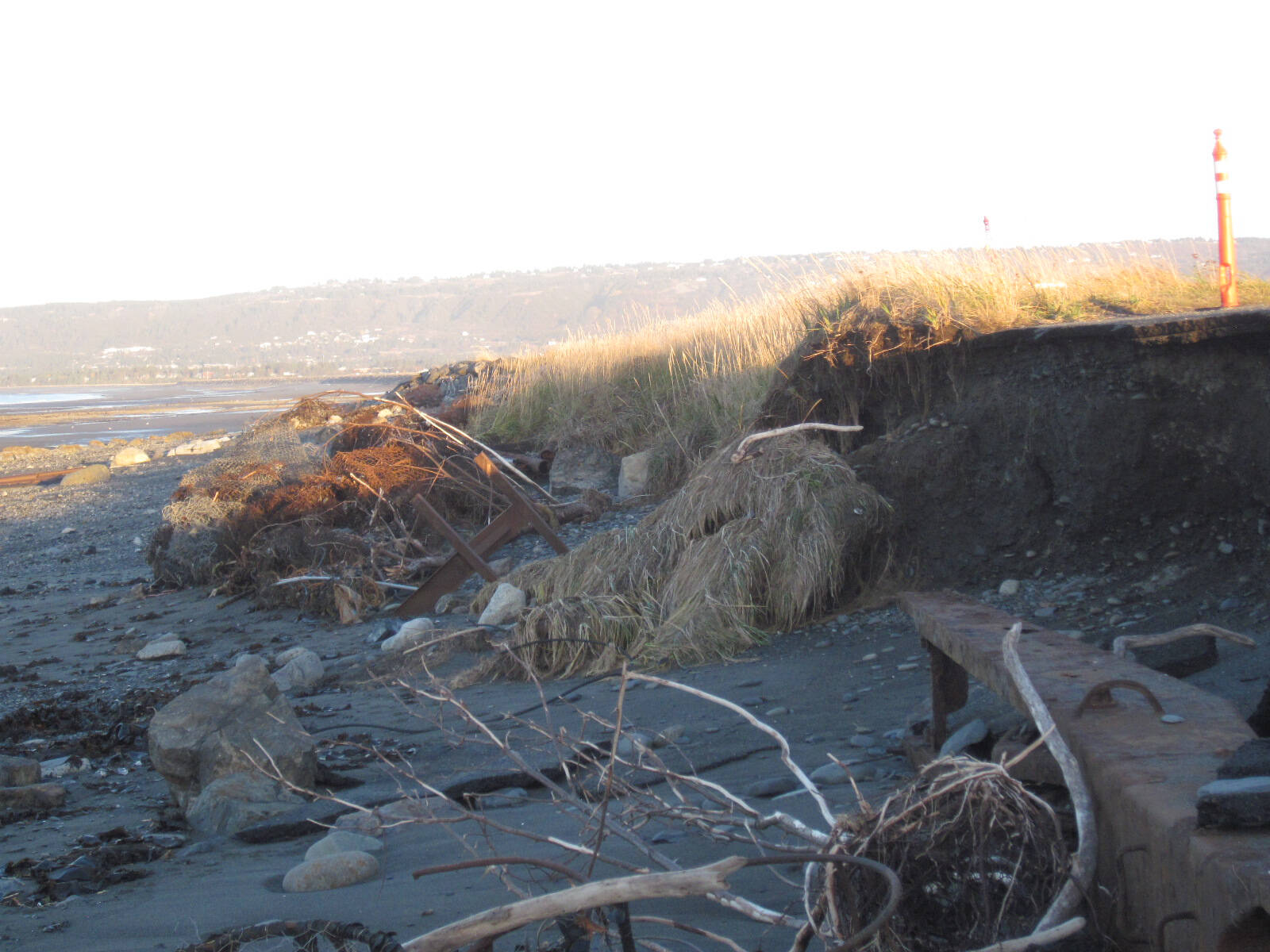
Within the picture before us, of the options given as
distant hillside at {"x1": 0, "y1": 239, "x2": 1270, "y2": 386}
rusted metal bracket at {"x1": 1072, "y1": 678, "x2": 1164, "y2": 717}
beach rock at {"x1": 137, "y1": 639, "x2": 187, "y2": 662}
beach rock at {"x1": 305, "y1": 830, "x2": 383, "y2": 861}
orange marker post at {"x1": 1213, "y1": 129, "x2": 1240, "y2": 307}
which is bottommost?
beach rock at {"x1": 137, "y1": 639, "x2": 187, "y2": 662}

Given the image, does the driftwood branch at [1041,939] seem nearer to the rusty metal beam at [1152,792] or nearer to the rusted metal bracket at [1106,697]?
the rusty metal beam at [1152,792]

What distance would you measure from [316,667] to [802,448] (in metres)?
2.97

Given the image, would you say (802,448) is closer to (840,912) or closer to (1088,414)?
(1088,414)

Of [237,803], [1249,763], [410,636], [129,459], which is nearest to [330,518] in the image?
[410,636]

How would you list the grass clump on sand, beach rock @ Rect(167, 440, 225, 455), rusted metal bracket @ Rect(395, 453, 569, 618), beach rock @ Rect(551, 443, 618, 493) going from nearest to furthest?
the grass clump on sand → rusted metal bracket @ Rect(395, 453, 569, 618) → beach rock @ Rect(551, 443, 618, 493) → beach rock @ Rect(167, 440, 225, 455)

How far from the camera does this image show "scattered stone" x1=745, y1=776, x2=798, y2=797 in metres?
3.00

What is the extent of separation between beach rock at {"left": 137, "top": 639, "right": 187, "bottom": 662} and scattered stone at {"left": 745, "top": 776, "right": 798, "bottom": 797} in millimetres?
4583

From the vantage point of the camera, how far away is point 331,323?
12938cm

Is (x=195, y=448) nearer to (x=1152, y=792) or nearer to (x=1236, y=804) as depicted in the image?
(x=1152, y=792)

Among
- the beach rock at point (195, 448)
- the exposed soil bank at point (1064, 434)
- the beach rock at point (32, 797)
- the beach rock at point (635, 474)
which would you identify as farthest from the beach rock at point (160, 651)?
the beach rock at point (195, 448)

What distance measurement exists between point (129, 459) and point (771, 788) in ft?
71.3

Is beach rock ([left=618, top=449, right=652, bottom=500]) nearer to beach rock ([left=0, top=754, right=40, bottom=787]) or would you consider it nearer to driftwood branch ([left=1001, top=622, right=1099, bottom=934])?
beach rock ([left=0, top=754, right=40, bottom=787])

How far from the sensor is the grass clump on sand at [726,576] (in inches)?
199

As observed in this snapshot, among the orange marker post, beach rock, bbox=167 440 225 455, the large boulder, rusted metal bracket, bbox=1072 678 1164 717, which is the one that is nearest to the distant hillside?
beach rock, bbox=167 440 225 455
